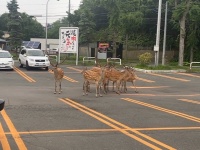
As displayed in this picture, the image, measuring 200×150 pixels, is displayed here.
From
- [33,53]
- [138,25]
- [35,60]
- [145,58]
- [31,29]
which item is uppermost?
[31,29]

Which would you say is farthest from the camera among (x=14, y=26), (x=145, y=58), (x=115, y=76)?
(x=14, y=26)

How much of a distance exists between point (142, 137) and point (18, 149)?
271 centimetres

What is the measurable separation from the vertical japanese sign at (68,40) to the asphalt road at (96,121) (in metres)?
15.8

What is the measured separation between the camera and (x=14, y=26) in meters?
45.6

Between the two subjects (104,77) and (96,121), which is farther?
(104,77)

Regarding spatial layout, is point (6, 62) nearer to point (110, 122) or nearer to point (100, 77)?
point (100, 77)

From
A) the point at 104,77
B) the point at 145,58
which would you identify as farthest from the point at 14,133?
the point at 145,58

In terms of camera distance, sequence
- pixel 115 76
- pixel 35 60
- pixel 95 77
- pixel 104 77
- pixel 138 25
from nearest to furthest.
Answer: pixel 95 77, pixel 104 77, pixel 115 76, pixel 35 60, pixel 138 25

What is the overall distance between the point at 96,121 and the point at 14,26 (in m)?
38.6

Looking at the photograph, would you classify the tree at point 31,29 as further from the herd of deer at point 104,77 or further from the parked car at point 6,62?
the herd of deer at point 104,77

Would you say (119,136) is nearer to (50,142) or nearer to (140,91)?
(50,142)

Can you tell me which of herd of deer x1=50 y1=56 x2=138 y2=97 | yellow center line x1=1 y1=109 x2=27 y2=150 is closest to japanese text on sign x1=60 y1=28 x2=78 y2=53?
herd of deer x1=50 y1=56 x2=138 y2=97

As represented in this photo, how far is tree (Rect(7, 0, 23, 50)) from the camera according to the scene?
45594 mm

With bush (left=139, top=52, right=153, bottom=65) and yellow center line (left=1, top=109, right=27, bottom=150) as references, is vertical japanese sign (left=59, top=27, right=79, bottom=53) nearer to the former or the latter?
bush (left=139, top=52, right=153, bottom=65)
